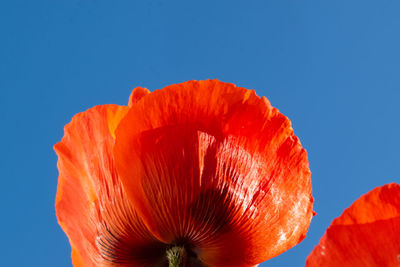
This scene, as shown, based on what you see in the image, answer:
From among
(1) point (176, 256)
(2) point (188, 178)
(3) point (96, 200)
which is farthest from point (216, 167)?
(3) point (96, 200)

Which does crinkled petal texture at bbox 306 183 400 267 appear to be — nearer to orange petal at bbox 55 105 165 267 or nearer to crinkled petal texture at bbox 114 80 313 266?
crinkled petal texture at bbox 114 80 313 266

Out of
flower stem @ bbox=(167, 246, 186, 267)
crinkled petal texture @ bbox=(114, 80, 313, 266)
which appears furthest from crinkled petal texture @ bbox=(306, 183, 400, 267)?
flower stem @ bbox=(167, 246, 186, 267)

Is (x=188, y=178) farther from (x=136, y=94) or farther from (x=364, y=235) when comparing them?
(x=364, y=235)

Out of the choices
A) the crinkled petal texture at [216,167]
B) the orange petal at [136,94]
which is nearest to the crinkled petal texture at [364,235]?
the crinkled petal texture at [216,167]

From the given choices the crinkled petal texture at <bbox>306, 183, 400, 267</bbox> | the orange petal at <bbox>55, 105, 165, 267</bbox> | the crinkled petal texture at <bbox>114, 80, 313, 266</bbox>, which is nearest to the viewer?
the crinkled petal texture at <bbox>306, 183, 400, 267</bbox>

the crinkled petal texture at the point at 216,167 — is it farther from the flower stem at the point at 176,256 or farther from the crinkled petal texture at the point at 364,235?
the crinkled petal texture at the point at 364,235

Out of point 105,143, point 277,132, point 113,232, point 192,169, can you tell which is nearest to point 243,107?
point 277,132
